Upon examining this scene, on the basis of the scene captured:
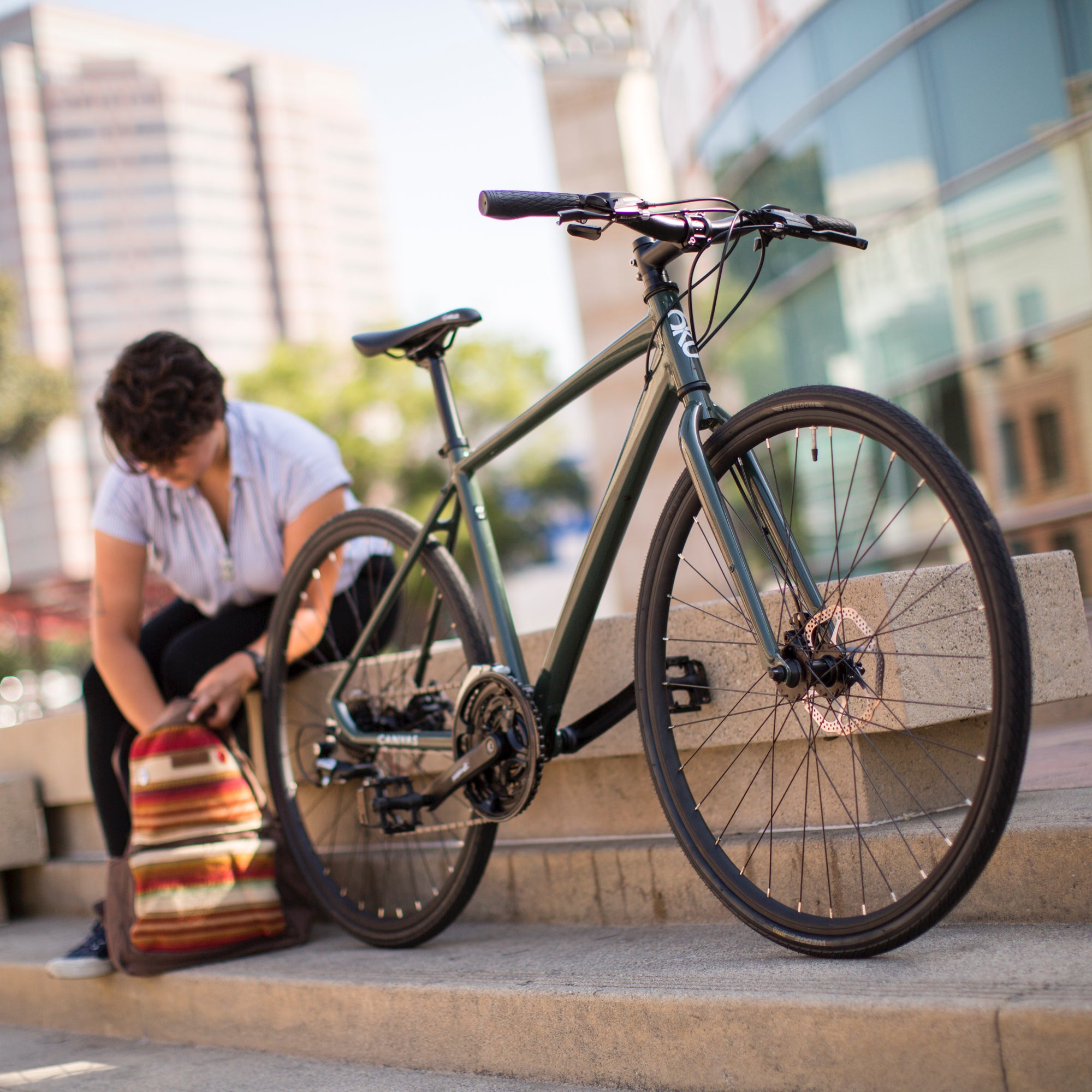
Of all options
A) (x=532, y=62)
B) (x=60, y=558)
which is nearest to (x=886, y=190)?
(x=532, y=62)

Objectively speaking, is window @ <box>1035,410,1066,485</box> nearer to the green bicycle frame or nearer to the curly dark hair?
the green bicycle frame

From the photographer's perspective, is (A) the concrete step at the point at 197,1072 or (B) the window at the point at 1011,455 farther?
(B) the window at the point at 1011,455

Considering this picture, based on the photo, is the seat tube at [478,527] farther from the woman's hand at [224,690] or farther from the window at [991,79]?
the window at [991,79]

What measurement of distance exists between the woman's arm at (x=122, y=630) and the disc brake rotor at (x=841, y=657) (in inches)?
77.5

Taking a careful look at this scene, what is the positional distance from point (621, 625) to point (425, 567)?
0.57 metres

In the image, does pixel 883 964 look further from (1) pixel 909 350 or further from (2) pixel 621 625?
(1) pixel 909 350

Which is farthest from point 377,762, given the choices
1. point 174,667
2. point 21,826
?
point 21,826

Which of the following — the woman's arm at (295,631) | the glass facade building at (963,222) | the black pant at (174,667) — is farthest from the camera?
the glass facade building at (963,222)

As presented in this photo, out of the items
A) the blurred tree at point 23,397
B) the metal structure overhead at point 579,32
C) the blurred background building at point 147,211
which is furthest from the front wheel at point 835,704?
the blurred background building at point 147,211

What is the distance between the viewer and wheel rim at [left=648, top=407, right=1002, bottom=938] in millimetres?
1963

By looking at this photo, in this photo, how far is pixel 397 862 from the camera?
3.16 metres

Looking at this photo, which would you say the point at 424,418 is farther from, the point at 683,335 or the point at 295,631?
the point at 683,335

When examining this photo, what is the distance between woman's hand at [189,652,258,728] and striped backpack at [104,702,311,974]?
43 millimetres

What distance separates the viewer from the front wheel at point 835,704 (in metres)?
1.67
